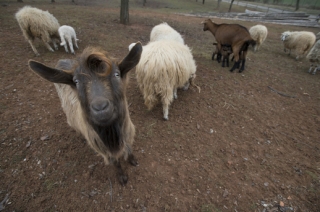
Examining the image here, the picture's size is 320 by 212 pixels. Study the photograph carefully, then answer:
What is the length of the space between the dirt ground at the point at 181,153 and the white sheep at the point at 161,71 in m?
0.79

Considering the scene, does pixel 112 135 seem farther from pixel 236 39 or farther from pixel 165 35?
pixel 236 39

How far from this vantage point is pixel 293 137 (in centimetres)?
397

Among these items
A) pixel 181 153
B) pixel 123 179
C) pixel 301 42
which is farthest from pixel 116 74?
pixel 301 42

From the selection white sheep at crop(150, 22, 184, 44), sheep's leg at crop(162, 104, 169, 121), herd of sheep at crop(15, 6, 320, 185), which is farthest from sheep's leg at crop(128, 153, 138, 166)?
white sheep at crop(150, 22, 184, 44)

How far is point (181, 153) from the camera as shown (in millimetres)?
3490

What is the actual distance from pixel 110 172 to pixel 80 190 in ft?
1.91

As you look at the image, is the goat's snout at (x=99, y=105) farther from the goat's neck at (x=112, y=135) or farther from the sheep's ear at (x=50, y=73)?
the sheep's ear at (x=50, y=73)

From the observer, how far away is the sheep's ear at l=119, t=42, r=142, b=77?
189cm

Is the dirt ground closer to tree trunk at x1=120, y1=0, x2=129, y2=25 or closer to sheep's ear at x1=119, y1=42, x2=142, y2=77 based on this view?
sheep's ear at x1=119, y1=42, x2=142, y2=77

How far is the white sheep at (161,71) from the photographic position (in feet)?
12.1

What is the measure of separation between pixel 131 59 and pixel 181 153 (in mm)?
2468

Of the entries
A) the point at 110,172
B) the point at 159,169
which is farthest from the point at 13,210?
the point at 159,169

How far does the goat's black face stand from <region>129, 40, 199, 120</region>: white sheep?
1.81 m

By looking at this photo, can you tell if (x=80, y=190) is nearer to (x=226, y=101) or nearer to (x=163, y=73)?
(x=163, y=73)
